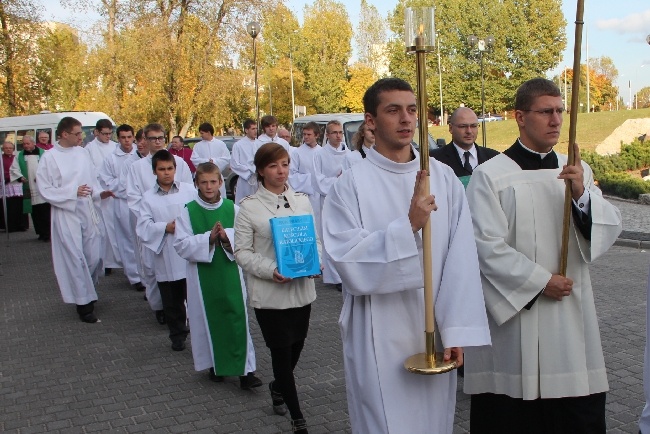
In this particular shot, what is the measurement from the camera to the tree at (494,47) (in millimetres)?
62844

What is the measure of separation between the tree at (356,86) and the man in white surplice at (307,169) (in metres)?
49.6

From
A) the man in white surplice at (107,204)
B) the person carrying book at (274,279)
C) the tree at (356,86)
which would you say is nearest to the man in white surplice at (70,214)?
the man in white surplice at (107,204)

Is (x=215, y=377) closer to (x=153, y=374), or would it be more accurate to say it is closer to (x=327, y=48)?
(x=153, y=374)

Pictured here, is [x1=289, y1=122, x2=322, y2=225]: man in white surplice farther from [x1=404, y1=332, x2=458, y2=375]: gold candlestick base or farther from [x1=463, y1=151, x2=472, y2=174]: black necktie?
[x1=404, y1=332, x2=458, y2=375]: gold candlestick base

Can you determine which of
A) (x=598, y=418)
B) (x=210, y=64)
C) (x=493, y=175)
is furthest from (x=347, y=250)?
(x=210, y=64)

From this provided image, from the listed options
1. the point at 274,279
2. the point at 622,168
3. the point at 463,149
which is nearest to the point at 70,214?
the point at 274,279

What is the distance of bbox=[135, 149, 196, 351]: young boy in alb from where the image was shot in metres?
6.97

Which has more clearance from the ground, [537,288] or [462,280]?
[462,280]

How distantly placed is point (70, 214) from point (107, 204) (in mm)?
2626

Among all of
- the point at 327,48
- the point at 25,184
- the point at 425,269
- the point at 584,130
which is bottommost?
the point at 584,130

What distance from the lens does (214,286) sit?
6133 millimetres

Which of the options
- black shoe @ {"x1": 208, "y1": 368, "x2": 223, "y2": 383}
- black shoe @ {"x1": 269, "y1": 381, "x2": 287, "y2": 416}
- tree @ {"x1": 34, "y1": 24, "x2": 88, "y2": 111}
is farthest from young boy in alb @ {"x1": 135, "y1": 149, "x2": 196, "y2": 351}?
tree @ {"x1": 34, "y1": 24, "x2": 88, "y2": 111}

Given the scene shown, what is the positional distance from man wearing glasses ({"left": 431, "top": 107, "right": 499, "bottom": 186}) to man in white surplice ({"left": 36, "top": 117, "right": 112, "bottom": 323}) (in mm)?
4374

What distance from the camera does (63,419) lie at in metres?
5.58
